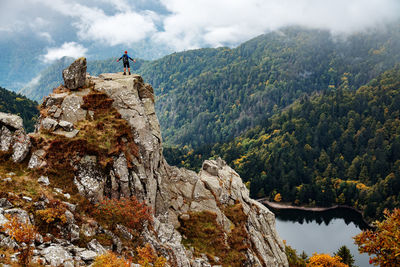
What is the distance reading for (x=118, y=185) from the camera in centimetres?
2620

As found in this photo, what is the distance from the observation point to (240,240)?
112 ft

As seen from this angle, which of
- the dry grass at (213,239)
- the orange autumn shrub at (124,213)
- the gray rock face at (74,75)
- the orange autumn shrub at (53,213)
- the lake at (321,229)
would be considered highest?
the gray rock face at (74,75)

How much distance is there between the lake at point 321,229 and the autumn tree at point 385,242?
2943 inches

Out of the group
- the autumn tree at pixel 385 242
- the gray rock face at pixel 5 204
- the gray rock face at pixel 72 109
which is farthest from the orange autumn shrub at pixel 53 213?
the autumn tree at pixel 385 242

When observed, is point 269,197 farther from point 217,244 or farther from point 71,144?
point 71,144

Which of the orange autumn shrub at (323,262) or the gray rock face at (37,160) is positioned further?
the orange autumn shrub at (323,262)

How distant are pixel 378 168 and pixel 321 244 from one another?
10853cm

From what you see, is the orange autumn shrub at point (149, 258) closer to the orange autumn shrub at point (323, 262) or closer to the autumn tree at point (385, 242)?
the autumn tree at point (385, 242)

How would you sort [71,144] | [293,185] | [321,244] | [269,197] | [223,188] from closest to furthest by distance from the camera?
[71,144] → [223,188] → [321,244] → [269,197] → [293,185]

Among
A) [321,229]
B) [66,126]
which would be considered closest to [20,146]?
[66,126]

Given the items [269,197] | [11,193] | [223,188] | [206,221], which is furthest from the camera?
[269,197]

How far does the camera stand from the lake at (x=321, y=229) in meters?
98.4

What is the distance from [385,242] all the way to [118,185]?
21.5 m

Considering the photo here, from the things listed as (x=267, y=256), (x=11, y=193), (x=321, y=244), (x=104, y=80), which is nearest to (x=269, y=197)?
(x=321, y=244)
